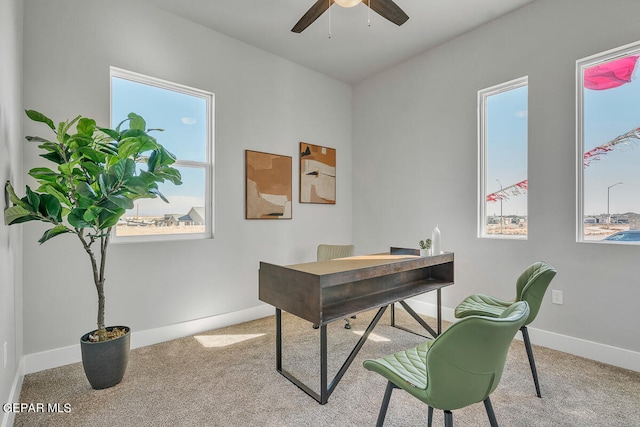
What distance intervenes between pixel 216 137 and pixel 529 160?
10.4ft

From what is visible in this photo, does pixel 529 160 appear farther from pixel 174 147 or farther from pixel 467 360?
pixel 174 147

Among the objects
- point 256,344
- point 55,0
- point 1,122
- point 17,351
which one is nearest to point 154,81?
point 55,0

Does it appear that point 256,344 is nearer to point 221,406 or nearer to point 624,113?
point 221,406

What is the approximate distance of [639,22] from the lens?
2.36m

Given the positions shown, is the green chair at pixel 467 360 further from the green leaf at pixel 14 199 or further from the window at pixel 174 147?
the window at pixel 174 147

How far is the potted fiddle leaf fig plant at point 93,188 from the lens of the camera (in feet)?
6.32

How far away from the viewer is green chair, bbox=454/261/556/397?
6.36 feet

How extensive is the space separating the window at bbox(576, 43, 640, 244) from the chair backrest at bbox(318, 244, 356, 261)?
2.14 m

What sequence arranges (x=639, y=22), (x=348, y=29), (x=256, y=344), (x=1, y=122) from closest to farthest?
(x=1, y=122) → (x=639, y=22) → (x=256, y=344) → (x=348, y=29)

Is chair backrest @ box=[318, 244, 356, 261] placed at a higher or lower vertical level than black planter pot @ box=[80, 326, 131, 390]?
higher

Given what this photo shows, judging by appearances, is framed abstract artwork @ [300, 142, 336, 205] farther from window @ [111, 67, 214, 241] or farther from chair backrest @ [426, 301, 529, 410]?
chair backrest @ [426, 301, 529, 410]

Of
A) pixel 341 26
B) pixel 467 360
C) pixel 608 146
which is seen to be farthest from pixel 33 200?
pixel 608 146

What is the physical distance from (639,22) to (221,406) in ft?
13.5
